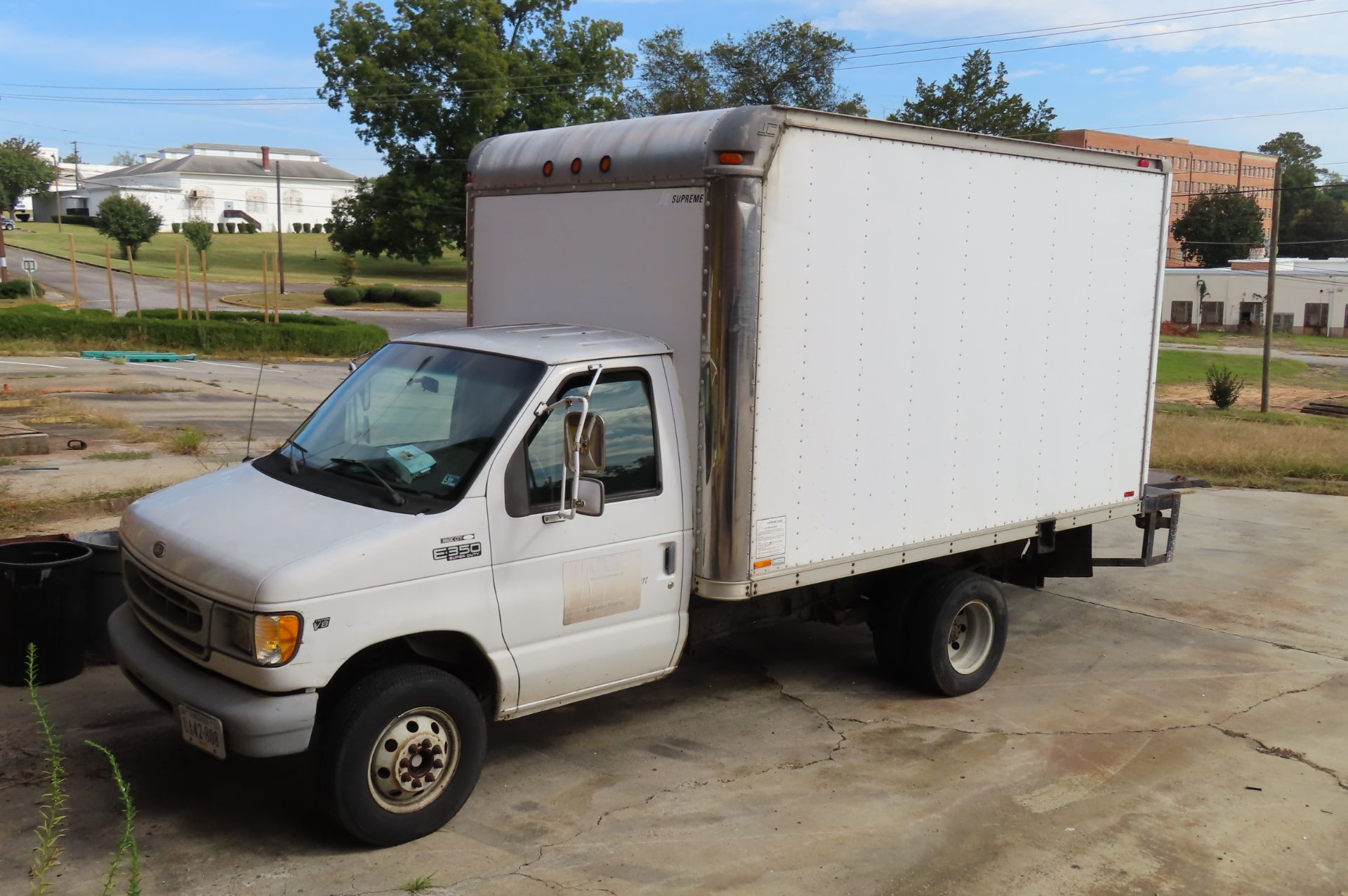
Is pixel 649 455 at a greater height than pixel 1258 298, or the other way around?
pixel 1258 298

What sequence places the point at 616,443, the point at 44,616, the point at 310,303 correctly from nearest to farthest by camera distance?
the point at 616,443, the point at 44,616, the point at 310,303

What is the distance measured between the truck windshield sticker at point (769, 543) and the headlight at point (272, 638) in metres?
2.31

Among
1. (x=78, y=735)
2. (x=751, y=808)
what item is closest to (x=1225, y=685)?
(x=751, y=808)

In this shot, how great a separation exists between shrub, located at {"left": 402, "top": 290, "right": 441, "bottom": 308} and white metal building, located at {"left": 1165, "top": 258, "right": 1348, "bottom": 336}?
52.5 m

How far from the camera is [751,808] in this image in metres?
5.81

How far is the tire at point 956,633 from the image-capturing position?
7266 mm

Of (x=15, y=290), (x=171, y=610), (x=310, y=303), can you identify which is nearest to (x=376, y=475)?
(x=171, y=610)

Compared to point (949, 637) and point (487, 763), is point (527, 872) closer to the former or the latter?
point (487, 763)

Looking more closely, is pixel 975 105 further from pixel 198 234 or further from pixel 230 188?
pixel 230 188

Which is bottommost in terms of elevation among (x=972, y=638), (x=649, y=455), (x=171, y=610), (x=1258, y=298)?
(x=972, y=638)

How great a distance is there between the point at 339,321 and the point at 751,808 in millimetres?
34565

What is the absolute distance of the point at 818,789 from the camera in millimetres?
6090

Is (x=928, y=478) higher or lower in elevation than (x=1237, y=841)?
higher

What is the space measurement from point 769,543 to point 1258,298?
85678mm
